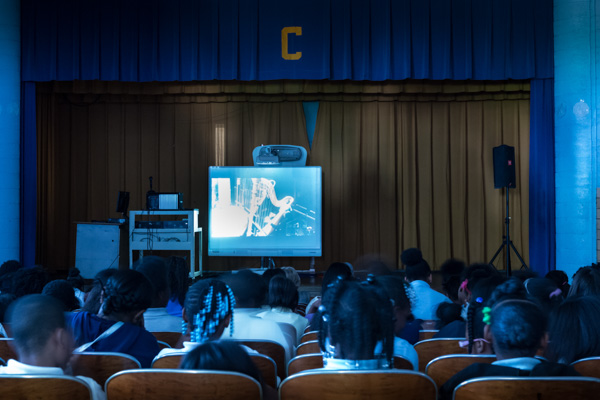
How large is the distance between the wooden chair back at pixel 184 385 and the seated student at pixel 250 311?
3.09ft

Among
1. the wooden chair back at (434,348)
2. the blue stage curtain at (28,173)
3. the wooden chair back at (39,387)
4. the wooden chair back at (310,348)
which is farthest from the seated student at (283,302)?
the blue stage curtain at (28,173)

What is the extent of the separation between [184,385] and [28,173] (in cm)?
778

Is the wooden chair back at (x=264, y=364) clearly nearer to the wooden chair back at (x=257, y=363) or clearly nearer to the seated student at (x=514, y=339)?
the wooden chair back at (x=257, y=363)

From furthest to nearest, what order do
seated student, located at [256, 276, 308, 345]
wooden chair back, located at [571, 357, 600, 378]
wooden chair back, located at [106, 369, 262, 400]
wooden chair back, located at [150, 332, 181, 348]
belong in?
seated student, located at [256, 276, 308, 345] < wooden chair back, located at [150, 332, 181, 348] < wooden chair back, located at [571, 357, 600, 378] < wooden chair back, located at [106, 369, 262, 400]

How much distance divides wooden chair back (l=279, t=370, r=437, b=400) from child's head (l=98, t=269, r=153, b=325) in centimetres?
106

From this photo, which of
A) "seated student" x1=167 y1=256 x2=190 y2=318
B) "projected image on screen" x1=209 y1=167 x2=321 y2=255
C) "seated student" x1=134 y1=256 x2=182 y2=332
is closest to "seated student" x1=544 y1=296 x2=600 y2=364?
"seated student" x1=134 y1=256 x2=182 y2=332

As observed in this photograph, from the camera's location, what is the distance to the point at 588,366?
6.64 ft

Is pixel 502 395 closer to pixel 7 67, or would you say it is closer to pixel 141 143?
pixel 7 67

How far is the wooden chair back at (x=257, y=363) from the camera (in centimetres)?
207

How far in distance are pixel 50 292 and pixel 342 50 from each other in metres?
5.96

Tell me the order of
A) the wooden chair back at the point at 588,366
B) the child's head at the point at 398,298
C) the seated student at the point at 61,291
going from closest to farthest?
the wooden chair back at the point at 588,366
the child's head at the point at 398,298
the seated student at the point at 61,291

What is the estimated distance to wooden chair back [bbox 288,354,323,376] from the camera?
2191mm

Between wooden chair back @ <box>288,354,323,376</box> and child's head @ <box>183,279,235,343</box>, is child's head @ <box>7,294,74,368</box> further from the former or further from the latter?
wooden chair back @ <box>288,354,323,376</box>

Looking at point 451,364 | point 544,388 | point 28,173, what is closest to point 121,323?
point 451,364
